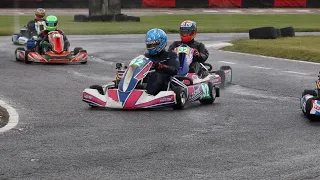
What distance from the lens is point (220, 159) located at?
7.11 m

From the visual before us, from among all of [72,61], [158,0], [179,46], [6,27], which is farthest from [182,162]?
[158,0]

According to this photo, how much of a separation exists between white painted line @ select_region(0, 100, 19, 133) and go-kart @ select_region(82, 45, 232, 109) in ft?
3.00

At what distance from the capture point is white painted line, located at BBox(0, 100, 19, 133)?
9.04 metres

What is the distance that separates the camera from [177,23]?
34.3m

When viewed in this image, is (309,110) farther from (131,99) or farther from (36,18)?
(36,18)

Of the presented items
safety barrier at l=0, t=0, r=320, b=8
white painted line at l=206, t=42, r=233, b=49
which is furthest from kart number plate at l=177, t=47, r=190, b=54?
safety barrier at l=0, t=0, r=320, b=8

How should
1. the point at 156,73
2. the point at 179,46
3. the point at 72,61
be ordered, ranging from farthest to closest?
1. the point at 72,61
2. the point at 179,46
3. the point at 156,73

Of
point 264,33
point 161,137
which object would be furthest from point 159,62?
point 264,33

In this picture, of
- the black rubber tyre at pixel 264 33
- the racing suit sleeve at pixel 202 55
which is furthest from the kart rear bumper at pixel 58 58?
the black rubber tyre at pixel 264 33

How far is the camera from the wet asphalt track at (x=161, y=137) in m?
6.66

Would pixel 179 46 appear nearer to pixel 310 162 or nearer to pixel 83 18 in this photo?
pixel 310 162

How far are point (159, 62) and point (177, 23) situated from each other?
22975mm

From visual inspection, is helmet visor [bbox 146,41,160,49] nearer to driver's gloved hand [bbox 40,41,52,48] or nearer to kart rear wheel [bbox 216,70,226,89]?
kart rear wheel [bbox 216,70,226,89]

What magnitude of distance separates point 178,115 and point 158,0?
3418 centimetres
